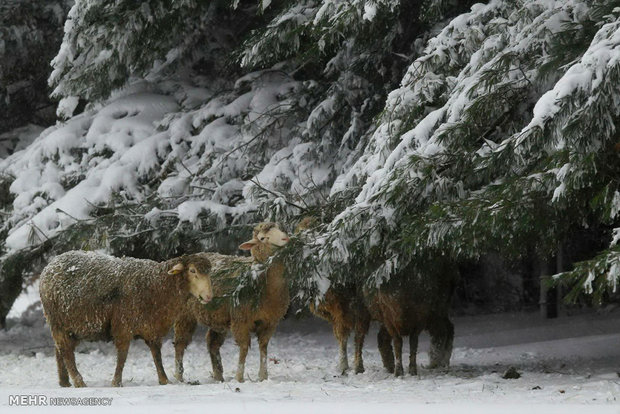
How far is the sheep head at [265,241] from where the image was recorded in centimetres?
902

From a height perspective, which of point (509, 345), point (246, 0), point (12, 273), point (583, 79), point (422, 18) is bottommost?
point (509, 345)

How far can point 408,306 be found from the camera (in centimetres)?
956

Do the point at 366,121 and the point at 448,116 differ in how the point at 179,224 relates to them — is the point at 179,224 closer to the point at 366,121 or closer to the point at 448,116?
the point at 366,121

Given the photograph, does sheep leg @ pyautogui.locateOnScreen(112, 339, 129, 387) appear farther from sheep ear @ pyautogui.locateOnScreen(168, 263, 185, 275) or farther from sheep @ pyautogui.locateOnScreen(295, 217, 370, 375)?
sheep @ pyautogui.locateOnScreen(295, 217, 370, 375)

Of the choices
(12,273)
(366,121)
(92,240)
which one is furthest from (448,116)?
(12,273)

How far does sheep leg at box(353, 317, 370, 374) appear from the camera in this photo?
33.7ft

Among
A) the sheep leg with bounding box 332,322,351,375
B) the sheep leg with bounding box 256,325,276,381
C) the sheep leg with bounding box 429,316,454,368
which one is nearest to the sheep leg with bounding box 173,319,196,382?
the sheep leg with bounding box 256,325,276,381

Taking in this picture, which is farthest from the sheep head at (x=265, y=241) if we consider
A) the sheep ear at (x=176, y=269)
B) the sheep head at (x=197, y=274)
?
the sheep ear at (x=176, y=269)

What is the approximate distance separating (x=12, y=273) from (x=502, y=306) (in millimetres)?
9285

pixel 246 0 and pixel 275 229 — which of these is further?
pixel 246 0

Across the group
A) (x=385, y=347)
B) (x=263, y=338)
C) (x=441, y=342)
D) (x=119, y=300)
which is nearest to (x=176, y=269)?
(x=119, y=300)

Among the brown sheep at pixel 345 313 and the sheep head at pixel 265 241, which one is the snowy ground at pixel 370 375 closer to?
the brown sheep at pixel 345 313

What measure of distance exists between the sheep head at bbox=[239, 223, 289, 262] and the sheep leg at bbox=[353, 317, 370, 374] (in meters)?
1.74

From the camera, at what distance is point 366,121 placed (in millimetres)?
12891
